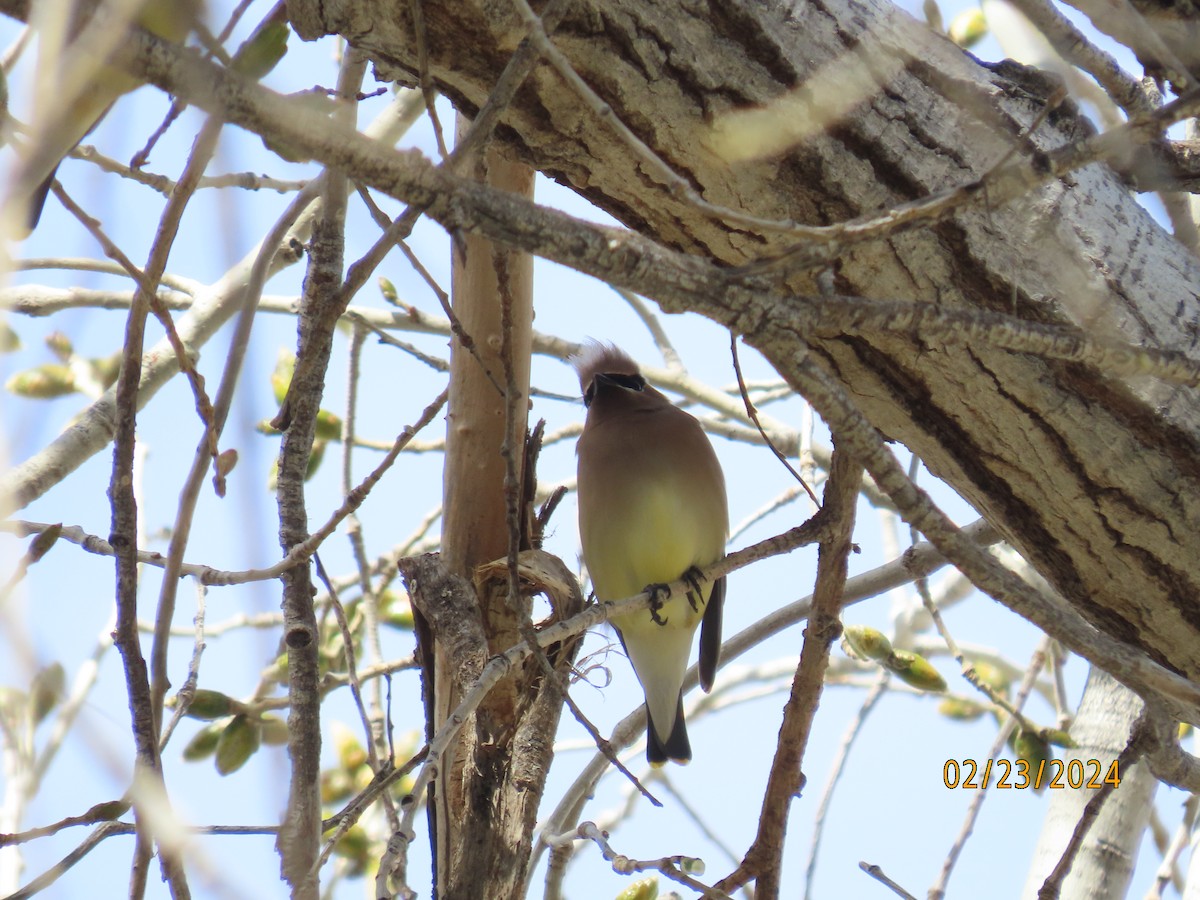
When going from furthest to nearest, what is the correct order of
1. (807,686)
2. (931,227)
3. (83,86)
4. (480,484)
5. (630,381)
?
(630,381) → (480,484) → (807,686) → (931,227) → (83,86)

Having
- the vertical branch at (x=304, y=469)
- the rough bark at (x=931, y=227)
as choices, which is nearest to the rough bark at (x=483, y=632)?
the vertical branch at (x=304, y=469)

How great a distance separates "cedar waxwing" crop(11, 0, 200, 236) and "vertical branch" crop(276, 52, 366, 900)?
619 mm

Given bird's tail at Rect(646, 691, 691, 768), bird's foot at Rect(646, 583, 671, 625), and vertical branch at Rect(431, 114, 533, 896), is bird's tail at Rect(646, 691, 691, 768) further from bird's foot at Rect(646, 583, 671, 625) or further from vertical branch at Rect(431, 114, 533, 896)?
vertical branch at Rect(431, 114, 533, 896)

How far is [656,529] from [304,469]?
191 cm

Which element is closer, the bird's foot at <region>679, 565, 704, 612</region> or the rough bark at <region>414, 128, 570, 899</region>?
the rough bark at <region>414, 128, 570, 899</region>

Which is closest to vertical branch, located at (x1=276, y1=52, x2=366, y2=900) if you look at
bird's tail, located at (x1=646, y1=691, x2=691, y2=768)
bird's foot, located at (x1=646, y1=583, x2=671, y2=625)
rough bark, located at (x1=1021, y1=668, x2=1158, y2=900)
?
bird's foot, located at (x1=646, y1=583, x2=671, y2=625)

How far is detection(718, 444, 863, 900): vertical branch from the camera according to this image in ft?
6.74

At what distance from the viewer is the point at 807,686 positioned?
211 cm

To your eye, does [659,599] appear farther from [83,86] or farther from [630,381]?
[83,86]

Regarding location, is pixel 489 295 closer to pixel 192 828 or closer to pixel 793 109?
pixel 793 109

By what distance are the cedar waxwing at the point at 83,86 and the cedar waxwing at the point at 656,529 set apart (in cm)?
280

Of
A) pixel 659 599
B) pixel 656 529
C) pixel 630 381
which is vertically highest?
pixel 630 381

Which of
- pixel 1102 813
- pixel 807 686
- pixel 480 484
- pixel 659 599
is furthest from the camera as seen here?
pixel 659 599

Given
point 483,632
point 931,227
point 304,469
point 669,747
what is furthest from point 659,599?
point 931,227
